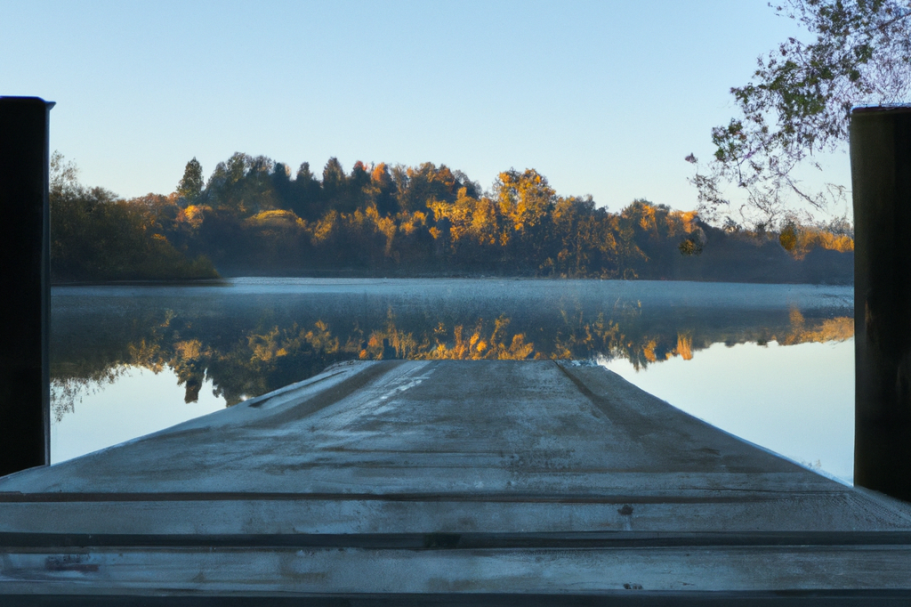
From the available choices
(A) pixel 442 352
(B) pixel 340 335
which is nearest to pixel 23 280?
(A) pixel 442 352

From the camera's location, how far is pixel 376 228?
1518 inches

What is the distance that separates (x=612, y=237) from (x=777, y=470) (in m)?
41.3

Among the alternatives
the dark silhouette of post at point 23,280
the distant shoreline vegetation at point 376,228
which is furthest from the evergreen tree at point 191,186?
the dark silhouette of post at point 23,280

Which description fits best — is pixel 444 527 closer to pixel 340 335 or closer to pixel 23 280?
pixel 23 280

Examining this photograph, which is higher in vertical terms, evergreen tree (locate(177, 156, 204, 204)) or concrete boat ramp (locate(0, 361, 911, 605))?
evergreen tree (locate(177, 156, 204, 204))

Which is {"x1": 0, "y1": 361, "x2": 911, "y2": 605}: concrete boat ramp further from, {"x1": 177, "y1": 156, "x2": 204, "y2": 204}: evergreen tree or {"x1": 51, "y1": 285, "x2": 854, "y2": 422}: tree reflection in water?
{"x1": 177, "y1": 156, "x2": 204, "y2": 204}: evergreen tree

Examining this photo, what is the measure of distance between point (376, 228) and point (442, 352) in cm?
2736

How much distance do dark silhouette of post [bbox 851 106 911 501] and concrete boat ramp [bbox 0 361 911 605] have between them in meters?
0.17

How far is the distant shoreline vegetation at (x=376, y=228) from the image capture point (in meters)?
36.1

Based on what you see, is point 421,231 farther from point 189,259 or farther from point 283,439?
point 283,439

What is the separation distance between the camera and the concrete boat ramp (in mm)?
1338

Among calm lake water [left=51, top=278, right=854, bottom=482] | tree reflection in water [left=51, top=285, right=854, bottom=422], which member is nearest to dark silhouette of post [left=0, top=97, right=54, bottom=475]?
calm lake water [left=51, top=278, right=854, bottom=482]

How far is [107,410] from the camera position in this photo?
7094 millimetres

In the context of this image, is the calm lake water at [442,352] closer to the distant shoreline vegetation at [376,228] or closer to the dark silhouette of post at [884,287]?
the dark silhouette of post at [884,287]
